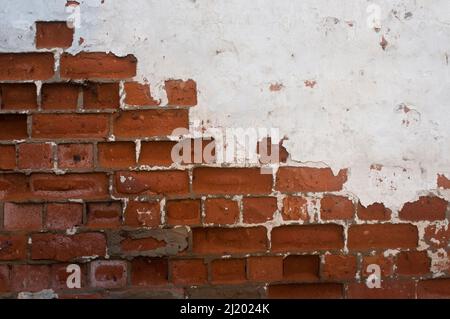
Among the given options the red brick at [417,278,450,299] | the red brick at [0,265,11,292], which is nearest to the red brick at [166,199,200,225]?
the red brick at [0,265,11,292]

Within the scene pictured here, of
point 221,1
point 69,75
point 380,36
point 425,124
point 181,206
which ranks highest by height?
point 221,1

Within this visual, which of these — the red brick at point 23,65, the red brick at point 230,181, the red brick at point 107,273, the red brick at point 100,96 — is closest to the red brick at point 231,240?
the red brick at point 230,181

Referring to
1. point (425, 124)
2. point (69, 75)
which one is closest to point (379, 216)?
point (425, 124)

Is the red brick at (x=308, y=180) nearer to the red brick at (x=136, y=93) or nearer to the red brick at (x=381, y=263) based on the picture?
the red brick at (x=381, y=263)

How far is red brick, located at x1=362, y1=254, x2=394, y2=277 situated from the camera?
62.1 inches

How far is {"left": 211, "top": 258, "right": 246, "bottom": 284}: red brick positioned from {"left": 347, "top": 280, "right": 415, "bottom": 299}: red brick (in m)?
0.38

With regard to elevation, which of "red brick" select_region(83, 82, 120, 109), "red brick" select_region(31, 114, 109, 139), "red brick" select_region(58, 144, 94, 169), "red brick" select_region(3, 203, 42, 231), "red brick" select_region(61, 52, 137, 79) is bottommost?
"red brick" select_region(3, 203, 42, 231)

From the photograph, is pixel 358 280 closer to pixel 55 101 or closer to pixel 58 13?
pixel 55 101

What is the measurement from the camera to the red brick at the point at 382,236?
1.58m

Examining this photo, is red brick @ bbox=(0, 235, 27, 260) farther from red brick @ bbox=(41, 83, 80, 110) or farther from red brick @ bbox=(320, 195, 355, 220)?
red brick @ bbox=(320, 195, 355, 220)

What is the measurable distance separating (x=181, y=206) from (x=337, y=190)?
20.8 inches

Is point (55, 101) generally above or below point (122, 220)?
above

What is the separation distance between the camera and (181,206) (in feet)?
5.06

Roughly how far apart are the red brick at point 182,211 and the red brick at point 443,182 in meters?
0.83
